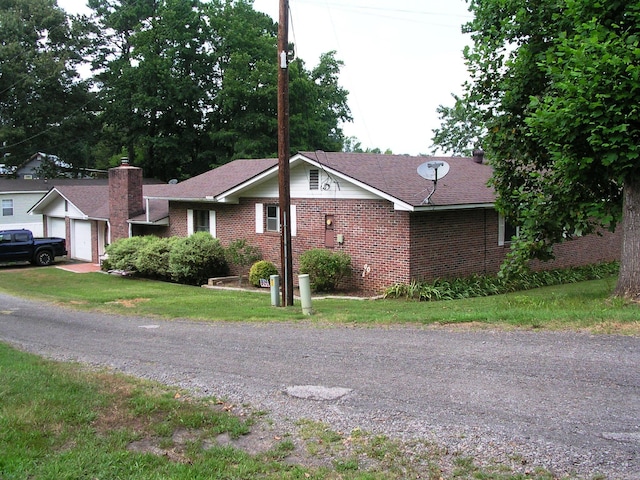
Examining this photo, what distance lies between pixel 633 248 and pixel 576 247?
1239 centimetres

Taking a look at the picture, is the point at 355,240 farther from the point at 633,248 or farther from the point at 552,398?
the point at 552,398

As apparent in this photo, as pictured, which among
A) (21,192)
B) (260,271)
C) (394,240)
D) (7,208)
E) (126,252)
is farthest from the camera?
(21,192)

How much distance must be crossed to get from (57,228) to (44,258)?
502cm

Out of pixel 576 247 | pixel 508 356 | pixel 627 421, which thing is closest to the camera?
pixel 627 421

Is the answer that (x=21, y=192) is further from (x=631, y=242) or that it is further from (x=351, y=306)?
(x=631, y=242)

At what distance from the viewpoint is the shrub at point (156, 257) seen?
23484 mm

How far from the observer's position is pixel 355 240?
1872 centimetres

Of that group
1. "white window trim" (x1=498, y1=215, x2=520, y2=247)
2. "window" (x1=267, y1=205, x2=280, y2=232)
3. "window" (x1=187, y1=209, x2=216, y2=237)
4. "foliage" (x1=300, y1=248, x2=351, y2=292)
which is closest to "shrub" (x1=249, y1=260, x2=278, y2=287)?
"window" (x1=267, y1=205, x2=280, y2=232)

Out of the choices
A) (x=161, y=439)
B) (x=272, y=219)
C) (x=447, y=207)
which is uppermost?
(x=447, y=207)

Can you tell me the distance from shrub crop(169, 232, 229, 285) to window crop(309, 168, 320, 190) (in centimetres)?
479

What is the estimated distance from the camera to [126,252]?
80.7ft

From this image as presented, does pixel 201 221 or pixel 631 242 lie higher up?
pixel 201 221

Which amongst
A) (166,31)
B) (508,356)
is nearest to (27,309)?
(508,356)

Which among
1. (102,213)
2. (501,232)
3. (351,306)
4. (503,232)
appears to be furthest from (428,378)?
(102,213)
